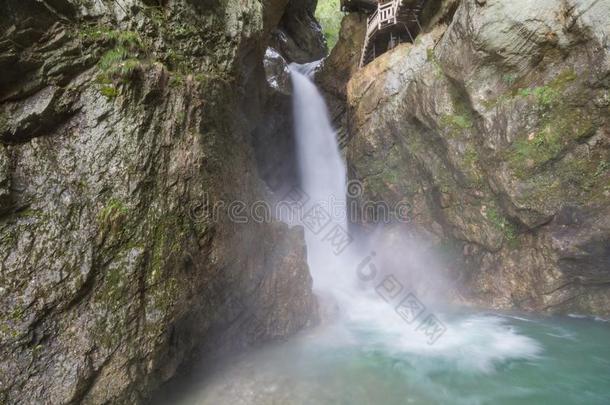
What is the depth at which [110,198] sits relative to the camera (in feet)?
14.2

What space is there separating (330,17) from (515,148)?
2326 cm

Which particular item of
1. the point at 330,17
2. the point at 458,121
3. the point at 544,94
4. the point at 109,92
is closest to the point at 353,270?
the point at 458,121

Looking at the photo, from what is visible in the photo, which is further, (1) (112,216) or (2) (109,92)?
(2) (109,92)

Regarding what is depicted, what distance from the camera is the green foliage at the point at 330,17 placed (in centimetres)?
2383

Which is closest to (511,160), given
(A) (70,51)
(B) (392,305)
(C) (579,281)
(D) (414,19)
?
(C) (579,281)

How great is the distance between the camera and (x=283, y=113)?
12281 millimetres

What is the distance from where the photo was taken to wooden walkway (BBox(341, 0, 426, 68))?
37.8 feet

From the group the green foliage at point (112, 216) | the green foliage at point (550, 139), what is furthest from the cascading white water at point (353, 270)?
the green foliage at point (112, 216)

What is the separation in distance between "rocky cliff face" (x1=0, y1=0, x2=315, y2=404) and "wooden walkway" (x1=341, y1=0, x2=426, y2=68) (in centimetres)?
812

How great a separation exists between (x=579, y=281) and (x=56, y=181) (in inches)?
410
